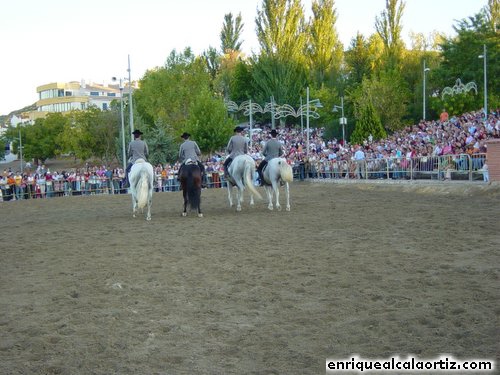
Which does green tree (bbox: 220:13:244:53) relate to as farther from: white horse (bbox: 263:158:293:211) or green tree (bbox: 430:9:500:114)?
white horse (bbox: 263:158:293:211)

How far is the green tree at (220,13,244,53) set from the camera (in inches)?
4149

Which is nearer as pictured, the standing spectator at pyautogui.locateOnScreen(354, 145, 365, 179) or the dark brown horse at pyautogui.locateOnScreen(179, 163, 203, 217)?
the dark brown horse at pyautogui.locateOnScreen(179, 163, 203, 217)

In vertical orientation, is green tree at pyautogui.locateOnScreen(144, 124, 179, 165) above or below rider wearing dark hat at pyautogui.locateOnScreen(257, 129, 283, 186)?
above

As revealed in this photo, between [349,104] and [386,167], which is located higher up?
[349,104]

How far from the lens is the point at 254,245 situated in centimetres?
1229

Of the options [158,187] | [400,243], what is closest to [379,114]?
[158,187]

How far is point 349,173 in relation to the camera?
1479 inches

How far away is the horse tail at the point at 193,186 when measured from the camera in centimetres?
1827

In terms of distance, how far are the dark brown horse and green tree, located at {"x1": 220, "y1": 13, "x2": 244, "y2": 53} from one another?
8905 cm

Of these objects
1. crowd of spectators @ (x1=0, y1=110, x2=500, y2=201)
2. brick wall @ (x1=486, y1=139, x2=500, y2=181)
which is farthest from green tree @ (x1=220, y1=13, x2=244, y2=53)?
brick wall @ (x1=486, y1=139, x2=500, y2=181)

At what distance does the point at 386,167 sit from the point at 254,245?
22095 mm

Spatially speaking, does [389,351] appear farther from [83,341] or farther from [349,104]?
[349,104]

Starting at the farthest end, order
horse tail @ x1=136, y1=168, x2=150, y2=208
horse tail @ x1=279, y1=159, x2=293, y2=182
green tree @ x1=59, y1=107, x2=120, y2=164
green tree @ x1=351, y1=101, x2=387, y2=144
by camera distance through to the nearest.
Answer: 1. green tree @ x1=59, y1=107, x2=120, y2=164
2. green tree @ x1=351, y1=101, x2=387, y2=144
3. horse tail @ x1=279, y1=159, x2=293, y2=182
4. horse tail @ x1=136, y1=168, x2=150, y2=208

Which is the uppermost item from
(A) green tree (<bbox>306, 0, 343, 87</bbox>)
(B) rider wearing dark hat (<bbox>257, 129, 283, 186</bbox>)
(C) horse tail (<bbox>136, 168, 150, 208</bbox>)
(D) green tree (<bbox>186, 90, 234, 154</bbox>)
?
(A) green tree (<bbox>306, 0, 343, 87</bbox>)
